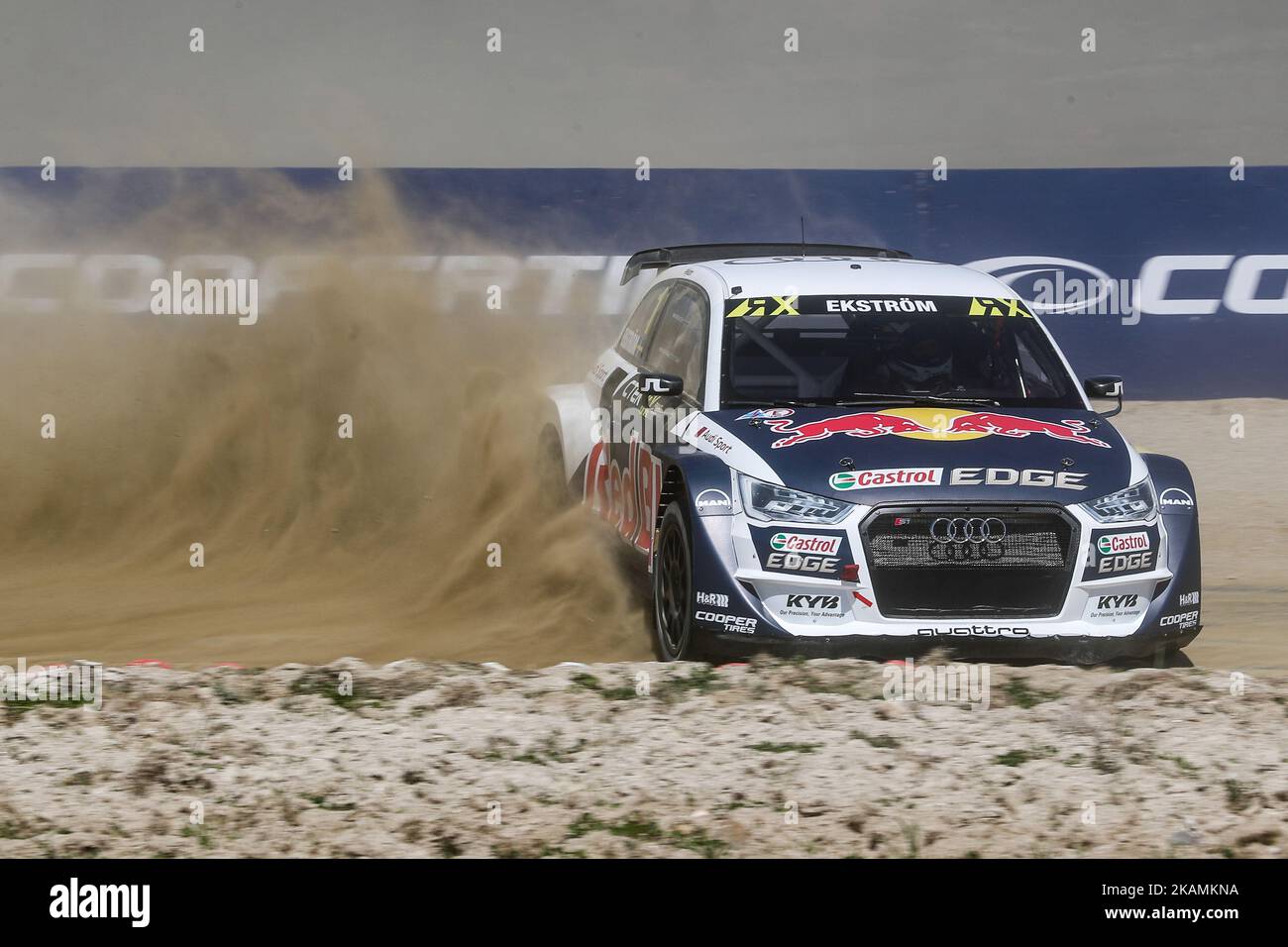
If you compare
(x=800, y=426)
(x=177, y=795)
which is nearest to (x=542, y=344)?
(x=800, y=426)

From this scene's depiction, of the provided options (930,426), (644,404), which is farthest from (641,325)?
(930,426)

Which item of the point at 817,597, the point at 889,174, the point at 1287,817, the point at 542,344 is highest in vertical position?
the point at 889,174

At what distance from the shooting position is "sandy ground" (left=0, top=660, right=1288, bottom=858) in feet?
13.3

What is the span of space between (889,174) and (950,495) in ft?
27.2

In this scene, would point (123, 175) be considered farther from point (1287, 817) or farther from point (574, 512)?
point (1287, 817)

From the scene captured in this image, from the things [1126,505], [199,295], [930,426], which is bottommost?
[1126,505]

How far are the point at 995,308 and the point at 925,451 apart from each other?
1512 mm

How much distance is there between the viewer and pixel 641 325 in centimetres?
798

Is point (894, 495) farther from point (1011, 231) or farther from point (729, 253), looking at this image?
point (1011, 231)

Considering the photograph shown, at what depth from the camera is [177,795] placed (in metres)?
4.34

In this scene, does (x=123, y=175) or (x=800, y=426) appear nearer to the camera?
(x=800, y=426)

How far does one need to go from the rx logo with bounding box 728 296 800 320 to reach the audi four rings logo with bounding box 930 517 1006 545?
1.62m
